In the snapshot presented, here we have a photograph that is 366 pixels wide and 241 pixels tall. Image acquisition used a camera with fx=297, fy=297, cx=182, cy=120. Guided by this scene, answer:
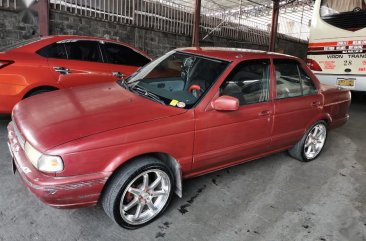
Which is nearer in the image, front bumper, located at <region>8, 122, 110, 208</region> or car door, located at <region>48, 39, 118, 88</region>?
front bumper, located at <region>8, 122, 110, 208</region>

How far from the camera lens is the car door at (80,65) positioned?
4.50m

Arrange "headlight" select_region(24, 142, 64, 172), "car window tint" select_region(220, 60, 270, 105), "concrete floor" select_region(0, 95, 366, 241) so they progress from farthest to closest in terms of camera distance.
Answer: "car window tint" select_region(220, 60, 270, 105) → "concrete floor" select_region(0, 95, 366, 241) → "headlight" select_region(24, 142, 64, 172)

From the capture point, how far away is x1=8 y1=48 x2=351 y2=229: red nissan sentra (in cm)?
212

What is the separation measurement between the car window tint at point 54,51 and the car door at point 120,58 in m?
0.67

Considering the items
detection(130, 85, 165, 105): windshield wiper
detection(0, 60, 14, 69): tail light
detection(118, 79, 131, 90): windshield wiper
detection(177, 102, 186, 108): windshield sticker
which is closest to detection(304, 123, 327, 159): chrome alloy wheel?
detection(177, 102, 186, 108): windshield sticker

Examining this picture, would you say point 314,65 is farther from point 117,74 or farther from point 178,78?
point 178,78

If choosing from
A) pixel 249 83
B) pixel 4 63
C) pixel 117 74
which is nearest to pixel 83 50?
pixel 117 74

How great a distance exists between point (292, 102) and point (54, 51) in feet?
11.4

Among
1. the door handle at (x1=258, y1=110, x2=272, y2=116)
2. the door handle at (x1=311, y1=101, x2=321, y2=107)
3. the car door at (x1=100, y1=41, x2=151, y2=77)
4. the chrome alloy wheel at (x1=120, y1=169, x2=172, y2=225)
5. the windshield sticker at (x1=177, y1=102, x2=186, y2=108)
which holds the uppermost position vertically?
the car door at (x1=100, y1=41, x2=151, y2=77)

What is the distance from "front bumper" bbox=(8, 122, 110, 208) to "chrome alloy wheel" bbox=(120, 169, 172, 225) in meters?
0.25

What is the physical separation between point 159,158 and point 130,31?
309 inches

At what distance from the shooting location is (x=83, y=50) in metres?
4.77

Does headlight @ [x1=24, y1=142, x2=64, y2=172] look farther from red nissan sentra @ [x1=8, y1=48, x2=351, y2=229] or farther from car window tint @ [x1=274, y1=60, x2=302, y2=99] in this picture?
car window tint @ [x1=274, y1=60, x2=302, y2=99]

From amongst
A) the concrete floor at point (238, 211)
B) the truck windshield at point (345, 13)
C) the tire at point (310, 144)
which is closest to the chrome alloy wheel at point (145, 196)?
the concrete floor at point (238, 211)
